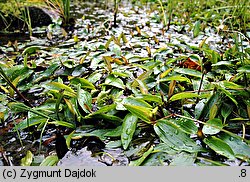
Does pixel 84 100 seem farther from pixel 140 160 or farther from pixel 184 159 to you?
pixel 184 159

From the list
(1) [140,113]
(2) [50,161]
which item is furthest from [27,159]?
(1) [140,113]

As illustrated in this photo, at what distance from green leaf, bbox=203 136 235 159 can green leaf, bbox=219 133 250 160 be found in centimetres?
3

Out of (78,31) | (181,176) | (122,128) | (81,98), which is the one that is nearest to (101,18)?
(78,31)

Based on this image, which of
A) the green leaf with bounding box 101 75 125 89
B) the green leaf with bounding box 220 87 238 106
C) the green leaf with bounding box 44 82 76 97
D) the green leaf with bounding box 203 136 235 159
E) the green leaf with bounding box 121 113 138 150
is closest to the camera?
the green leaf with bounding box 203 136 235 159

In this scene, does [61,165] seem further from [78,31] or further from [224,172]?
[78,31]

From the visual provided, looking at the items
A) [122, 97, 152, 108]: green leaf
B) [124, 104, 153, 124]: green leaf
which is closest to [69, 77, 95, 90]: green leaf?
[122, 97, 152, 108]: green leaf

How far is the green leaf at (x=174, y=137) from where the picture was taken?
105 centimetres

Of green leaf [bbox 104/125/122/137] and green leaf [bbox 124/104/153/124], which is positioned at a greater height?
green leaf [bbox 124/104/153/124]

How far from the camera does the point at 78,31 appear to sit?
2.80 metres

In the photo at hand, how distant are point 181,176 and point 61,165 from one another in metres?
0.42

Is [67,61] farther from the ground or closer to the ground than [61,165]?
farther from the ground

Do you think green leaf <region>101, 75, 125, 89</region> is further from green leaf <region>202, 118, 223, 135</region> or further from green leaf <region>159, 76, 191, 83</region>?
green leaf <region>202, 118, 223, 135</region>

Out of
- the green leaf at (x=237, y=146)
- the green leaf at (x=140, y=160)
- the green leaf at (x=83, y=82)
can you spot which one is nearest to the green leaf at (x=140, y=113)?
the green leaf at (x=140, y=160)

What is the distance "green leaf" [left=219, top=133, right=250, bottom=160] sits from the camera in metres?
0.99
